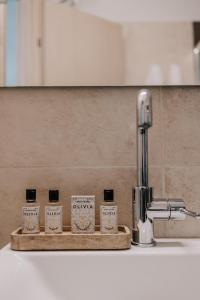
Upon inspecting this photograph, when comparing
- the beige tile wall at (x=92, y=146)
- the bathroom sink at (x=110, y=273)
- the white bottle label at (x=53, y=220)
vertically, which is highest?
the beige tile wall at (x=92, y=146)

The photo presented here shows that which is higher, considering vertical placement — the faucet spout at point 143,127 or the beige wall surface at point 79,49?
the beige wall surface at point 79,49

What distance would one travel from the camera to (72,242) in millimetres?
728

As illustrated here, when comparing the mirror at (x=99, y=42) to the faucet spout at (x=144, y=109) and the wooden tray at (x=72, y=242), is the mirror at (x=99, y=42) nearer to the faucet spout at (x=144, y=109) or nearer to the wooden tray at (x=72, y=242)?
the faucet spout at (x=144, y=109)

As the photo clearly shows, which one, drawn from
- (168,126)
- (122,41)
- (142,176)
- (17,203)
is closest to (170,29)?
(122,41)

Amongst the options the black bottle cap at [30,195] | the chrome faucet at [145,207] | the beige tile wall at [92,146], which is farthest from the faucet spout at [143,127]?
the black bottle cap at [30,195]

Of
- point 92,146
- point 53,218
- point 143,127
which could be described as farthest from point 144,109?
point 53,218

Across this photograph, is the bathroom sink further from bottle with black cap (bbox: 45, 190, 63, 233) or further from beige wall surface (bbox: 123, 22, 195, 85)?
beige wall surface (bbox: 123, 22, 195, 85)

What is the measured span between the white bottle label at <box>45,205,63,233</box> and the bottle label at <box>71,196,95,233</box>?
0.11ft

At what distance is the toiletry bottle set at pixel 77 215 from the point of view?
2.48 ft

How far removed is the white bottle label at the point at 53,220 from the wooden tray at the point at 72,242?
0.10ft

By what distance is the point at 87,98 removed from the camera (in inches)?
34.8

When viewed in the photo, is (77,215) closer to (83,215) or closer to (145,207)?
(83,215)

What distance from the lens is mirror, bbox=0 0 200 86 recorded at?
0.88 m

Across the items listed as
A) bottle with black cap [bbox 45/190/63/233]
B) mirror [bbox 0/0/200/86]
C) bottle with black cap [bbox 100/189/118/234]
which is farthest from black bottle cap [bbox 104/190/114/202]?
mirror [bbox 0/0/200/86]
